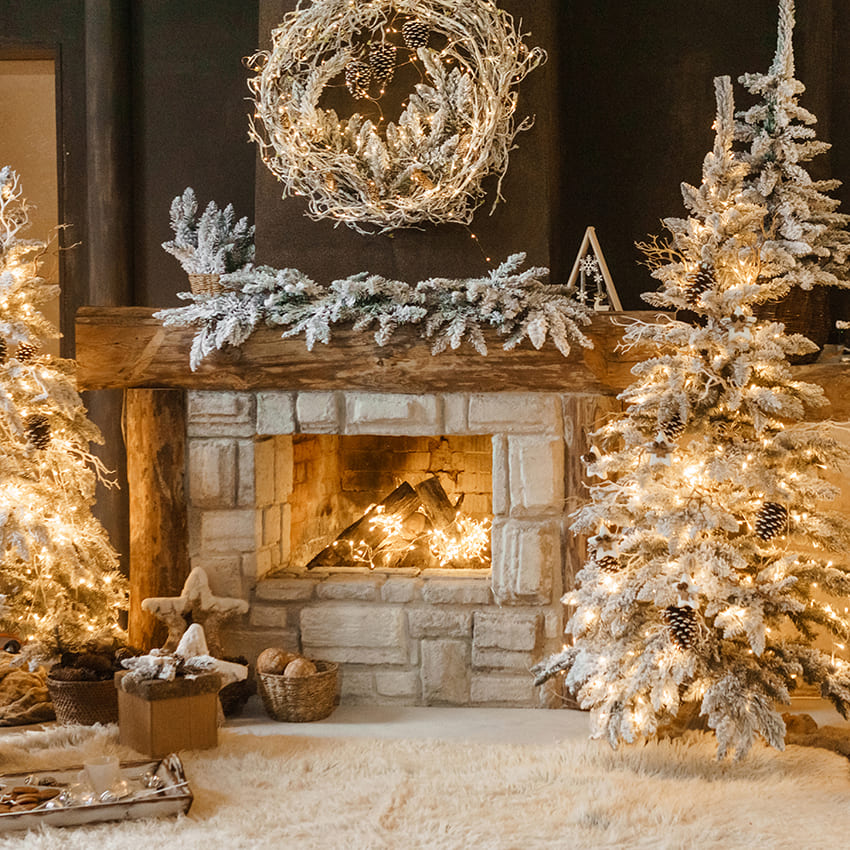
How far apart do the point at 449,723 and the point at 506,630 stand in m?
0.39

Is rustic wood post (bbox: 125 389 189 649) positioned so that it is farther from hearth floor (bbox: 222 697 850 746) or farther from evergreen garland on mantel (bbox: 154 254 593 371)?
hearth floor (bbox: 222 697 850 746)

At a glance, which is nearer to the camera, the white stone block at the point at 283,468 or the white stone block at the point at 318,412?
the white stone block at the point at 318,412

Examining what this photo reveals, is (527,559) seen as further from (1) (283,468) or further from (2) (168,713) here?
(2) (168,713)

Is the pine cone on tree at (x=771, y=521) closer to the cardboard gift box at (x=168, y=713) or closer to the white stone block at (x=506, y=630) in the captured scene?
the white stone block at (x=506, y=630)

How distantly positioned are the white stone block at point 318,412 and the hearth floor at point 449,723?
104 centimetres

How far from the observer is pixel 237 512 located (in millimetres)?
4008

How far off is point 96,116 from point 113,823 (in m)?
3.04

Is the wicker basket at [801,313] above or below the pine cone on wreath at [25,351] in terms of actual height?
above

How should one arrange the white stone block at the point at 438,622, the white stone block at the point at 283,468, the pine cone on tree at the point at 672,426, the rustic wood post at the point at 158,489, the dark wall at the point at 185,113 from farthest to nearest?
the dark wall at the point at 185,113 < the white stone block at the point at 283,468 < the rustic wood post at the point at 158,489 < the white stone block at the point at 438,622 < the pine cone on tree at the point at 672,426

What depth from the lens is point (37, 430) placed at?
369 cm

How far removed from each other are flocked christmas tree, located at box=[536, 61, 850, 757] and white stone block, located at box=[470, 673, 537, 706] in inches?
20.9

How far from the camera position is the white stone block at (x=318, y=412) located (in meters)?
3.91

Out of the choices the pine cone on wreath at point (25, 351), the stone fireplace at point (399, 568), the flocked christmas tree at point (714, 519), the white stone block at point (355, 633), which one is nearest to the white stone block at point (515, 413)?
the stone fireplace at point (399, 568)

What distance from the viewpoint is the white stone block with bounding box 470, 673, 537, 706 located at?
12.7 feet
